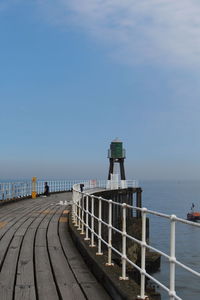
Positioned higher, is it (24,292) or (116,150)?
(116,150)

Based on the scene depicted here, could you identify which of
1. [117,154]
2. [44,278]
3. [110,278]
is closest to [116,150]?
[117,154]

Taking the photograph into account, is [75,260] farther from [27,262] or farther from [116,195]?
[116,195]

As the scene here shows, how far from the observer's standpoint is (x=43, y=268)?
6.75 m


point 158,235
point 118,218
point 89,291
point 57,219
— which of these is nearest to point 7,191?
point 57,219

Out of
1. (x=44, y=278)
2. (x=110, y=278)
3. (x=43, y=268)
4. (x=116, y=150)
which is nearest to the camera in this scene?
(x=110, y=278)

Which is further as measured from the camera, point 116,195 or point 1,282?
point 116,195

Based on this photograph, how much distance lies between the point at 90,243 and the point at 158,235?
47.9 m

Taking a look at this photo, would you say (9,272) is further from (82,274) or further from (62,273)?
(82,274)

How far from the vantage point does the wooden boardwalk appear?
5375mm

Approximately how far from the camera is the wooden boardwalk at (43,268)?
5.38 m

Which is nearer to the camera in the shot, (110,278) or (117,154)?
(110,278)

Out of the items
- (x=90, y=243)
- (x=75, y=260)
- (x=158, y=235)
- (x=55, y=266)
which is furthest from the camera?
(x=158, y=235)

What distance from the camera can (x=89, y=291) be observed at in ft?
18.1

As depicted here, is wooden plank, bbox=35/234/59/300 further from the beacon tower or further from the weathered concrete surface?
the beacon tower
